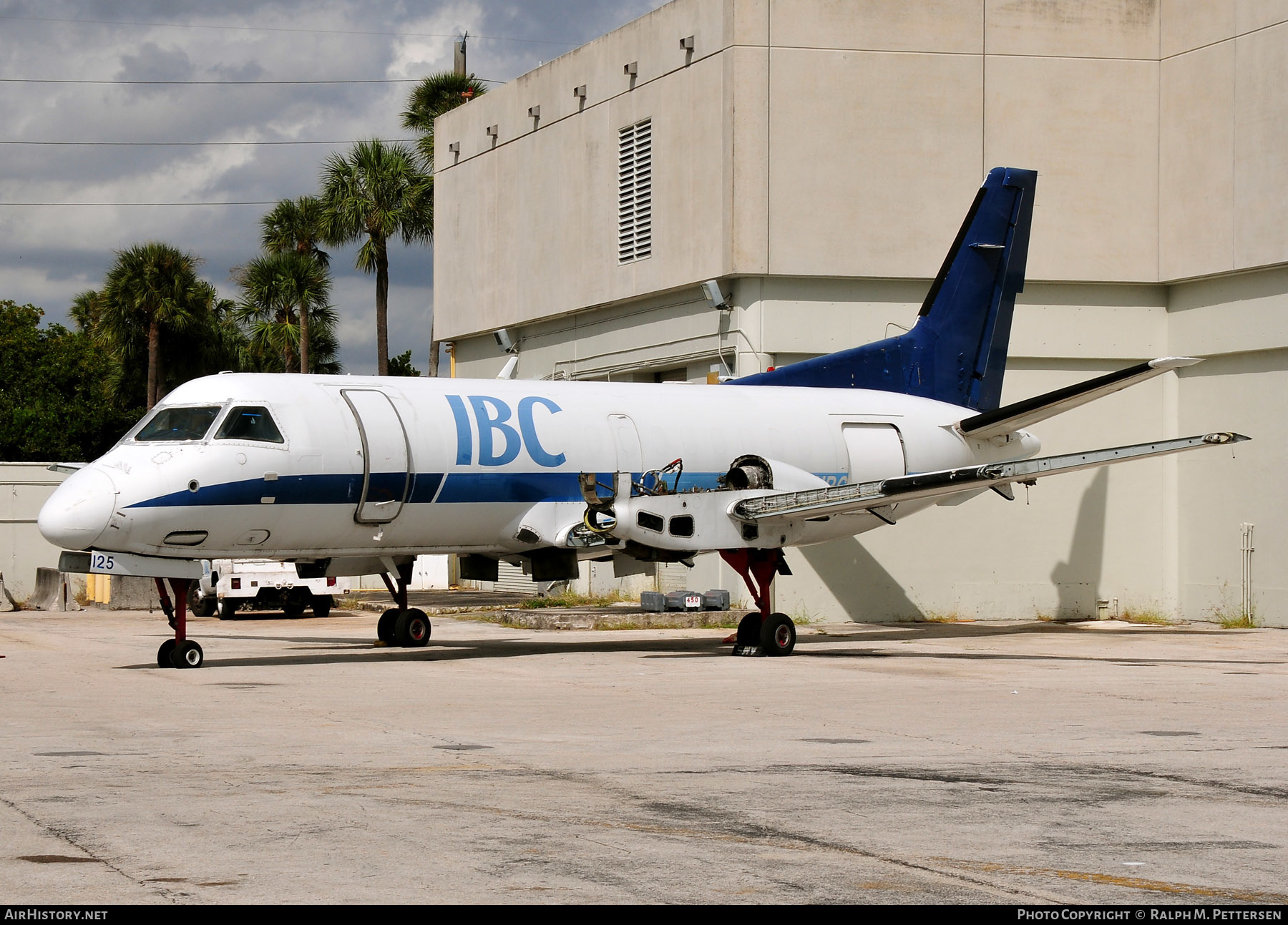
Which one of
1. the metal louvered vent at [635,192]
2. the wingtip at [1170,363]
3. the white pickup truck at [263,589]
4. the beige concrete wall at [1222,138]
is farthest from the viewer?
the white pickup truck at [263,589]

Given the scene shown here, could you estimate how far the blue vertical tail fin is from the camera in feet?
79.0

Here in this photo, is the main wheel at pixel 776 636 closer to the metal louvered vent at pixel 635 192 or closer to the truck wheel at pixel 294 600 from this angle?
the metal louvered vent at pixel 635 192

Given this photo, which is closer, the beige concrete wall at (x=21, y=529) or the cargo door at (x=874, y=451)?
the cargo door at (x=874, y=451)

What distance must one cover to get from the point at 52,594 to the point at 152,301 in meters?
26.5

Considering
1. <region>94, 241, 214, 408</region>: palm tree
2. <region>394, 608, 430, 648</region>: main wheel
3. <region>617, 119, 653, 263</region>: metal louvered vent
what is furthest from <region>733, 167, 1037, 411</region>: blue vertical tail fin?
<region>94, 241, 214, 408</region>: palm tree

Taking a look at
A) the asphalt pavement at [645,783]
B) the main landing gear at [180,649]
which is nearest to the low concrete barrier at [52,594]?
the asphalt pavement at [645,783]

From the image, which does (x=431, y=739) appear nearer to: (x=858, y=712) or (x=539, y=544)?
(x=858, y=712)

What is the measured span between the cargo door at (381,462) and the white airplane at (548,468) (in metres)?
0.02

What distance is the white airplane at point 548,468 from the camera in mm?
17297

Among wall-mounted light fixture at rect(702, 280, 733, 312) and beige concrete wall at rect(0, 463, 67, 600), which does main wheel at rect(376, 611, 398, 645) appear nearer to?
wall-mounted light fixture at rect(702, 280, 733, 312)

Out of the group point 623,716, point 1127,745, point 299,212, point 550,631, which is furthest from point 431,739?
point 299,212

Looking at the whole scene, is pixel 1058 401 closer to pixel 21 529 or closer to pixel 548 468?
pixel 548 468
